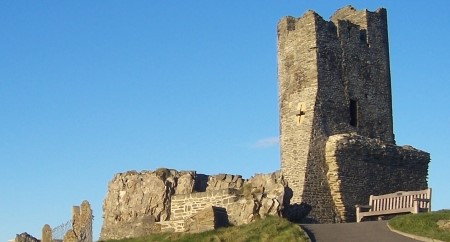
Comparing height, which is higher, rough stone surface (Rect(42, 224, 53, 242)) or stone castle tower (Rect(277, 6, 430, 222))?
stone castle tower (Rect(277, 6, 430, 222))

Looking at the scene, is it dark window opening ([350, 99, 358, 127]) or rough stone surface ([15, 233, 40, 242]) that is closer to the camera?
dark window opening ([350, 99, 358, 127])

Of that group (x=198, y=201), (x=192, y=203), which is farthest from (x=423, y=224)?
(x=192, y=203)

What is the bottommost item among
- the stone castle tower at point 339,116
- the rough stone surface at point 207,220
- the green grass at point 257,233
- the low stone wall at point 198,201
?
the green grass at point 257,233

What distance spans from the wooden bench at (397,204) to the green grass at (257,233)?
5.87m

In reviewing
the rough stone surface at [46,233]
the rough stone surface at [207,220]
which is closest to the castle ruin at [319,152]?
the rough stone surface at [207,220]

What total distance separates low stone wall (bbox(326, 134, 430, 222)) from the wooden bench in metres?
1.25

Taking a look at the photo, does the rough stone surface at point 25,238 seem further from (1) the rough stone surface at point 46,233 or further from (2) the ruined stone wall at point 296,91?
(2) the ruined stone wall at point 296,91

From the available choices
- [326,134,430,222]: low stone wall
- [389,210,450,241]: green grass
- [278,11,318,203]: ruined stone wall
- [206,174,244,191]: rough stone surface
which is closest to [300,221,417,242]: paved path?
[389,210,450,241]: green grass

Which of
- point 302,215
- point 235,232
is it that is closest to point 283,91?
point 302,215

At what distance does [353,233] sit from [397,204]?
5.64 m

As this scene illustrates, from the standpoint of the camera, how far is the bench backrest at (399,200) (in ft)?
90.8

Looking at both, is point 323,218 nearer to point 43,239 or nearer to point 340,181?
point 340,181

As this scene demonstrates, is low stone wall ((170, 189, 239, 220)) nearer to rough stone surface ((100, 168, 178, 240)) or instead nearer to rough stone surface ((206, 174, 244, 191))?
rough stone surface ((100, 168, 178, 240))

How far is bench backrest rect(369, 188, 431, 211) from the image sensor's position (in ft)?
90.8
